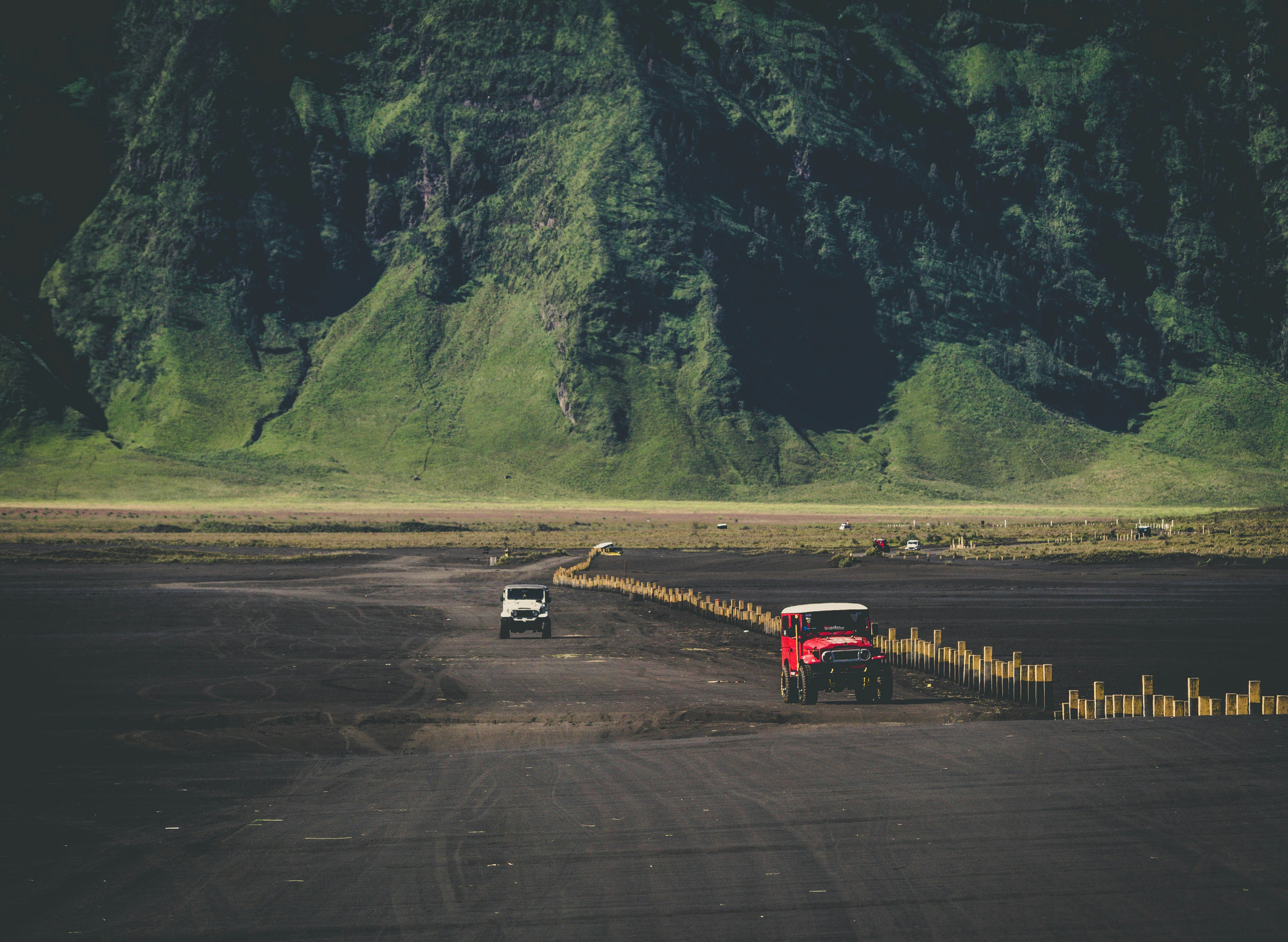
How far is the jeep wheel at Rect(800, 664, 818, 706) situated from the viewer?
2692cm

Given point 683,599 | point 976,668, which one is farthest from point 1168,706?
point 683,599

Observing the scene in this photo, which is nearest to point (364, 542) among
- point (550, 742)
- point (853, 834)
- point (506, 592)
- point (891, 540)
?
point (891, 540)

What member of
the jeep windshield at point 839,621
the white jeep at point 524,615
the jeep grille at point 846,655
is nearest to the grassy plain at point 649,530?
the white jeep at point 524,615

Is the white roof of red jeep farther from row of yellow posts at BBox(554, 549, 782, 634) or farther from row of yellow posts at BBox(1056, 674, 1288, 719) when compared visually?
row of yellow posts at BBox(554, 549, 782, 634)

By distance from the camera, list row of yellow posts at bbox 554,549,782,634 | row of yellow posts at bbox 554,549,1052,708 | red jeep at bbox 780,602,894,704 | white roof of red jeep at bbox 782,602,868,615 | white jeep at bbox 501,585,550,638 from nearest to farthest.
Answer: red jeep at bbox 780,602,894,704
white roof of red jeep at bbox 782,602,868,615
row of yellow posts at bbox 554,549,1052,708
white jeep at bbox 501,585,550,638
row of yellow posts at bbox 554,549,782,634

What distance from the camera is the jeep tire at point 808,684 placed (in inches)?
1060

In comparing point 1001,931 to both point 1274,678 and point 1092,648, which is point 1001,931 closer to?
point 1274,678

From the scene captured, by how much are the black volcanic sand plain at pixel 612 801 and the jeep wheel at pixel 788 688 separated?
2.28 ft

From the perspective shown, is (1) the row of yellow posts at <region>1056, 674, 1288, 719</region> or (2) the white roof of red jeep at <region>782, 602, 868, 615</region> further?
(2) the white roof of red jeep at <region>782, 602, 868, 615</region>

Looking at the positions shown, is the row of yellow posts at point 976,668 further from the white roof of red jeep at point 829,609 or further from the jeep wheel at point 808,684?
the jeep wheel at point 808,684

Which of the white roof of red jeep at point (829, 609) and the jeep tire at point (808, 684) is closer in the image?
the jeep tire at point (808, 684)

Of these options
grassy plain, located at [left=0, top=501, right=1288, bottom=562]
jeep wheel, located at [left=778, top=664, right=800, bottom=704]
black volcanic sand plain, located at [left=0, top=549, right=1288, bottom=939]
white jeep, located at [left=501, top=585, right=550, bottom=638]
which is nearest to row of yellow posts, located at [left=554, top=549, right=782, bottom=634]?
jeep wheel, located at [left=778, top=664, right=800, bottom=704]

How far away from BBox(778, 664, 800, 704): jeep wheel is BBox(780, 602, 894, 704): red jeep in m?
0.02

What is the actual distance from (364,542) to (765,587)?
206 feet
